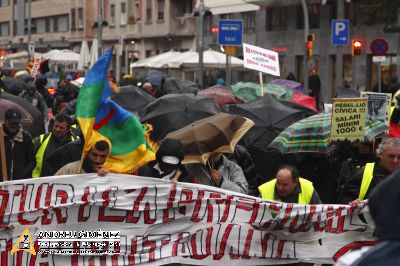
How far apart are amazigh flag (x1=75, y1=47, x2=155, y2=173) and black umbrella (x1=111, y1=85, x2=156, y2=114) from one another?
8415 mm

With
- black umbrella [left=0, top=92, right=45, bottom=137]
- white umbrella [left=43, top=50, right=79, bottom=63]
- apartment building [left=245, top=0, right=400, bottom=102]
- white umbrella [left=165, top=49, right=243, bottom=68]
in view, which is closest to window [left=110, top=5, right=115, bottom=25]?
white umbrella [left=43, top=50, right=79, bottom=63]

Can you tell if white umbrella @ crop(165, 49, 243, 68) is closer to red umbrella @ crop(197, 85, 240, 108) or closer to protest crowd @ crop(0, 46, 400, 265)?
red umbrella @ crop(197, 85, 240, 108)

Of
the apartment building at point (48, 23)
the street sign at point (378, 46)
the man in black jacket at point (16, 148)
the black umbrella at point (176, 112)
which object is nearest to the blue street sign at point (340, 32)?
the street sign at point (378, 46)

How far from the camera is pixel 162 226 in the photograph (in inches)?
319

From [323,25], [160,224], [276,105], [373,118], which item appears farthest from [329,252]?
[323,25]

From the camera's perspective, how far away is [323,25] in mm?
46719

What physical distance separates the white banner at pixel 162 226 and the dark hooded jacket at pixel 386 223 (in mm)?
4383

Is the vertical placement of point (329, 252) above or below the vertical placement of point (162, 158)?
below

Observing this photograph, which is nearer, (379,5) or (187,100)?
(187,100)

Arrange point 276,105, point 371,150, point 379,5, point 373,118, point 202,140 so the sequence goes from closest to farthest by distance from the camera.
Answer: point 202,140 → point 371,150 → point 373,118 → point 276,105 → point 379,5

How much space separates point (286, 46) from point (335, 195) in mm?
39246

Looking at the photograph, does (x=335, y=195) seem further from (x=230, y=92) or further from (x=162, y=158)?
(x=230, y=92)

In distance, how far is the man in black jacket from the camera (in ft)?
34.1

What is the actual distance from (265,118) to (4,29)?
8441cm
